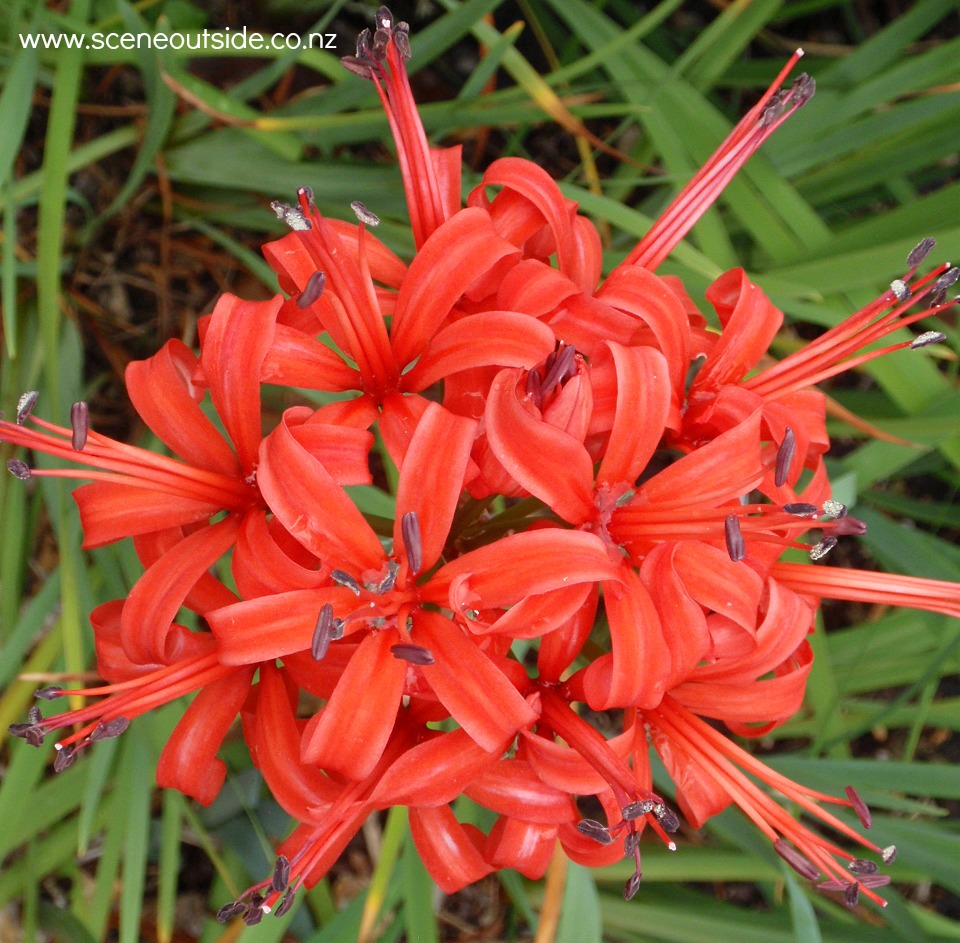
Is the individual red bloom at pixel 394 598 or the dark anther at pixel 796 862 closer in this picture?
the individual red bloom at pixel 394 598

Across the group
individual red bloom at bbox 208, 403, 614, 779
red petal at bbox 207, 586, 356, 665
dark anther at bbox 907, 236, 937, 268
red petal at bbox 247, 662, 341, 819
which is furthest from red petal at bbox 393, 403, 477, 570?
dark anther at bbox 907, 236, 937, 268

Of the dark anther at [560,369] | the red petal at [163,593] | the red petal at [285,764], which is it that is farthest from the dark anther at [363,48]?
the red petal at [285,764]

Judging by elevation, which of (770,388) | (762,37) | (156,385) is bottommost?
(770,388)

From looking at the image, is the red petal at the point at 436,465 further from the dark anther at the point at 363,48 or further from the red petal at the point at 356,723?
the dark anther at the point at 363,48

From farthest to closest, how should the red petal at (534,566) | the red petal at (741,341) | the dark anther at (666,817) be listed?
the red petal at (741,341), the dark anther at (666,817), the red petal at (534,566)

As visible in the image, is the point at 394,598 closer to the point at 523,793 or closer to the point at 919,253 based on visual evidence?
the point at 523,793

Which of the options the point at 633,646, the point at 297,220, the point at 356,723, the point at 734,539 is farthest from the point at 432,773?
the point at 297,220

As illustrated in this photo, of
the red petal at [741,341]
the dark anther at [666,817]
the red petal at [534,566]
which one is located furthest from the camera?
the red petal at [741,341]

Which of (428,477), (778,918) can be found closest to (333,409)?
(428,477)

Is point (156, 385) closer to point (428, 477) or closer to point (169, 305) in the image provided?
point (428, 477)
